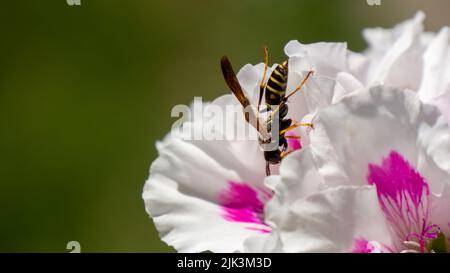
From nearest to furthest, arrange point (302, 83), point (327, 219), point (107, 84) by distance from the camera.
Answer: point (327, 219), point (302, 83), point (107, 84)

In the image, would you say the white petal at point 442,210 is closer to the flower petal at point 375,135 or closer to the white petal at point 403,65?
the flower petal at point 375,135

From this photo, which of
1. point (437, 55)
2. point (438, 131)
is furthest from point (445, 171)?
point (437, 55)

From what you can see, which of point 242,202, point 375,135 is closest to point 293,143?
point 242,202

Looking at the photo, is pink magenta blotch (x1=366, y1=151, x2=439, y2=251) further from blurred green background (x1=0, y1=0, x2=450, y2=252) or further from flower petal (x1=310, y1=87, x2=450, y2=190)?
blurred green background (x1=0, y1=0, x2=450, y2=252)

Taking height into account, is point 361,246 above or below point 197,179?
below

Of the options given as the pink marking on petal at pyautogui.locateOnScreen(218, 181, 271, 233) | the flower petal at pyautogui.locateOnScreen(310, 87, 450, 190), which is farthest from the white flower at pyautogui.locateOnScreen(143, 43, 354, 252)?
the flower petal at pyautogui.locateOnScreen(310, 87, 450, 190)

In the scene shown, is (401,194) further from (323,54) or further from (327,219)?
(323,54)
